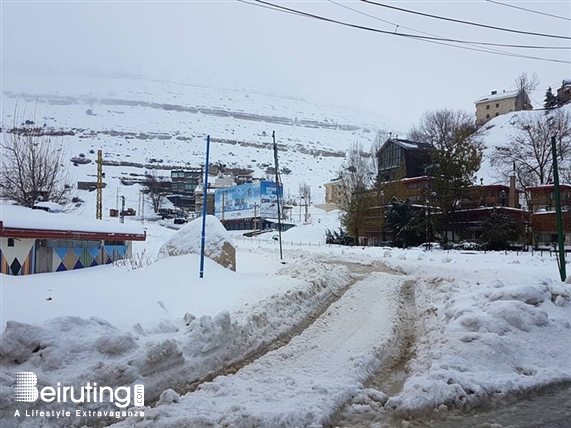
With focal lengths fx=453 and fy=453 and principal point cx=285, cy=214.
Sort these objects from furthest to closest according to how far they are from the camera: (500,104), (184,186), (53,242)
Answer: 1. (500,104)
2. (184,186)
3. (53,242)

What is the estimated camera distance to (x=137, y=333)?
6.57 meters

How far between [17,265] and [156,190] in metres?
86.6

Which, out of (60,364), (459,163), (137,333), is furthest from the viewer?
(459,163)

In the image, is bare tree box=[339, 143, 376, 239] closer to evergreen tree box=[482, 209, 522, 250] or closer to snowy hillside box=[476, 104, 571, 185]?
evergreen tree box=[482, 209, 522, 250]

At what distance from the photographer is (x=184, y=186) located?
109 m

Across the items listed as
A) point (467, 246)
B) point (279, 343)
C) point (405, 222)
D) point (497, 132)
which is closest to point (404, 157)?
point (405, 222)

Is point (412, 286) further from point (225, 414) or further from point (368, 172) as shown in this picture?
point (368, 172)

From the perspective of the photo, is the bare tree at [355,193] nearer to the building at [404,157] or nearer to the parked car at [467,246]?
the building at [404,157]

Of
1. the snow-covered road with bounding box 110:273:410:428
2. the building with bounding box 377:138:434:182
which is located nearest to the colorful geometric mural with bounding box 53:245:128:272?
the snow-covered road with bounding box 110:273:410:428

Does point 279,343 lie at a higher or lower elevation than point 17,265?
lower

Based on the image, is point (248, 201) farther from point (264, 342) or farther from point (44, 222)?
point (264, 342)

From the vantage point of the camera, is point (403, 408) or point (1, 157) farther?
point (1, 157)

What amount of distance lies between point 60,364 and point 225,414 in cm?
205

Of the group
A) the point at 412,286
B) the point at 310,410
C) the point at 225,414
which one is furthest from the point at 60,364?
the point at 412,286
